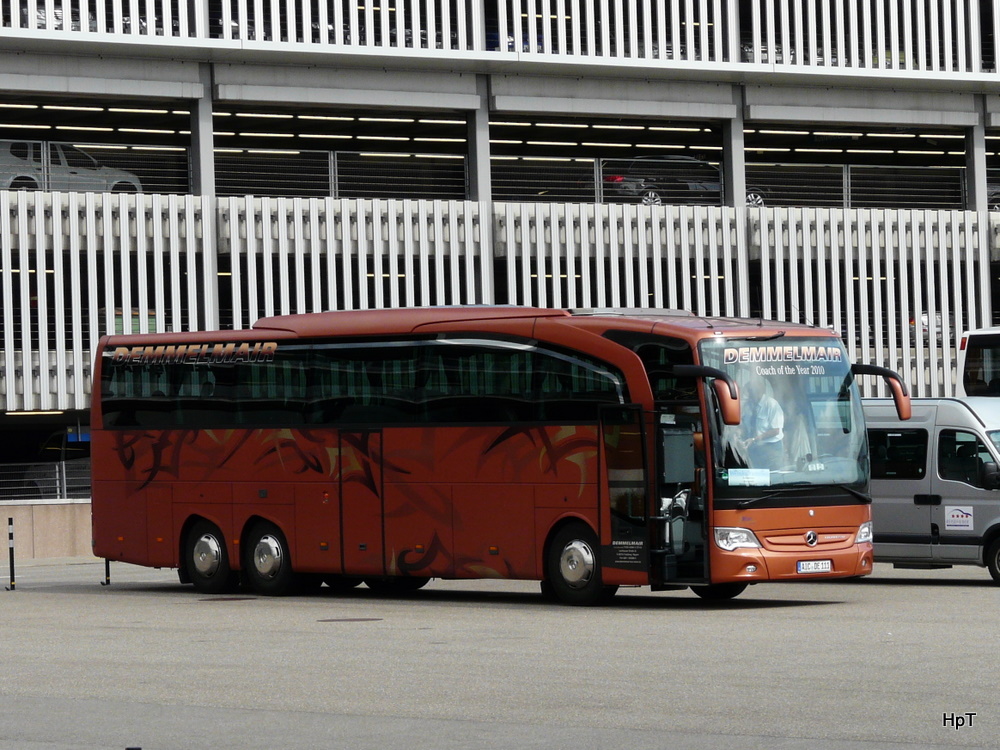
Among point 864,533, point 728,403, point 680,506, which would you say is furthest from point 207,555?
point 864,533

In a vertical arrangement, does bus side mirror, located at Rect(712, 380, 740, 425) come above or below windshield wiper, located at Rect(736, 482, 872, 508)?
above

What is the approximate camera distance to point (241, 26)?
3800 centimetres

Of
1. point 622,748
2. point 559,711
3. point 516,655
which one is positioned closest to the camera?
point 622,748

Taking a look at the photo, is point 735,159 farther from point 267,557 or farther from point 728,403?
point 728,403

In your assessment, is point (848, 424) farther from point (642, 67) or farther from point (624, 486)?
point (642, 67)

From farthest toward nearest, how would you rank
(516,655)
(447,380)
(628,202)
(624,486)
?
(628,202), (447,380), (624,486), (516,655)

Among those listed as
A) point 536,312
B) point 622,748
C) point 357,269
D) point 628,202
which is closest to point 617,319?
point 536,312

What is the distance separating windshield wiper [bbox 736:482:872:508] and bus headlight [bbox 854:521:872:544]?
0.80 feet

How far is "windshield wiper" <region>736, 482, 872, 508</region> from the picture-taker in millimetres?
18781

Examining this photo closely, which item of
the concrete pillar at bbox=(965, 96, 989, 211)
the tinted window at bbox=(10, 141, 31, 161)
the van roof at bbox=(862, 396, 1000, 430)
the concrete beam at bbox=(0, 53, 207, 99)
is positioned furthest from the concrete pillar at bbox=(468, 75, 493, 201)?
the van roof at bbox=(862, 396, 1000, 430)

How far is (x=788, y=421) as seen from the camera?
19.1m

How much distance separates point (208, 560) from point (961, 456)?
1004 cm

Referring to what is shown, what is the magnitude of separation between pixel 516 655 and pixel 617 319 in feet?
20.2

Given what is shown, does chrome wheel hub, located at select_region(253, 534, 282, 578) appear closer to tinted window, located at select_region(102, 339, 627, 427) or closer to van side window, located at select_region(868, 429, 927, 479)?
tinted window, located at select_region(102, 339, 627, 427)
